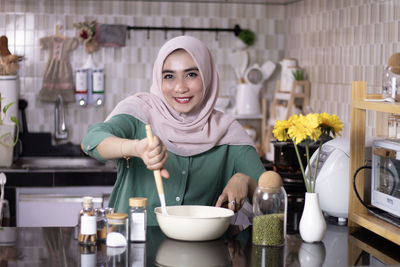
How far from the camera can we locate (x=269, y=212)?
5.80 ft

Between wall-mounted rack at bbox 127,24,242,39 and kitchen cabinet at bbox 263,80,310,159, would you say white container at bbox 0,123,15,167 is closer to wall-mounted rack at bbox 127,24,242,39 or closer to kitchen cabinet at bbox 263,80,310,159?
wall-mounted rack at bbox 127,24,242,39

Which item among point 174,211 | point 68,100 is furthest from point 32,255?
point 68,100

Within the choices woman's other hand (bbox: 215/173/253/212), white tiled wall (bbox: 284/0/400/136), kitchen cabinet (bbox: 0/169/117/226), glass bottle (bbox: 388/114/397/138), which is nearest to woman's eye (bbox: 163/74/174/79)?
woman's other hand (bbox: 215/173/253/212)

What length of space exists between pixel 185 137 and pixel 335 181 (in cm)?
54

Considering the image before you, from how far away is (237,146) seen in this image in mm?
2273

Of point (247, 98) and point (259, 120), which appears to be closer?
point (247, 98)

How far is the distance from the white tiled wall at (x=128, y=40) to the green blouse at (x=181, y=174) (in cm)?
207

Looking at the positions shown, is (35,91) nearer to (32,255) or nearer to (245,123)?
(245,123)

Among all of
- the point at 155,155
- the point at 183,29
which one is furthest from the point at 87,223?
the point at 183,29

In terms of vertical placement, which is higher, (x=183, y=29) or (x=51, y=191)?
(x=183, y=29)

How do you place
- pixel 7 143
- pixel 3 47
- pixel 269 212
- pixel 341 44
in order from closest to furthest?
pixel 269 212 → pixel 341 44 → pixel 7 143 → pixel 3 47

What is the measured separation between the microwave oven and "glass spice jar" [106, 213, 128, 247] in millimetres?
792

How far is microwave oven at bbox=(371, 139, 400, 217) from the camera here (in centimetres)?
188

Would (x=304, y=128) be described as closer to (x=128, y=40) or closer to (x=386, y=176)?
(x=386, y=176)
